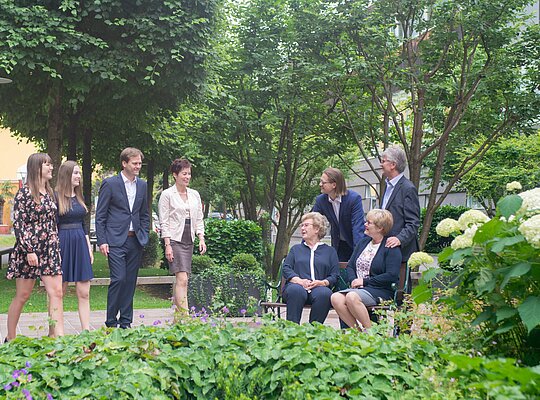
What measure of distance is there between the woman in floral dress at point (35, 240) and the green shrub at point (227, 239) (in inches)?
288

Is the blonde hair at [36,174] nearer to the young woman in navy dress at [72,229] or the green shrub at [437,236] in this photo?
the young woman in navy dress at [72,229]

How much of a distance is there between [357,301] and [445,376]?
11.0 ft

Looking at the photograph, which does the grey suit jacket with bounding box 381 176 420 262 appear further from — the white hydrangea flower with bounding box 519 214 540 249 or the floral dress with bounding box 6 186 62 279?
the white hydrangea flower with bounding box 519 214 540 249

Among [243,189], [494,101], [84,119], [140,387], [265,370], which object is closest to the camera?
[140,387]

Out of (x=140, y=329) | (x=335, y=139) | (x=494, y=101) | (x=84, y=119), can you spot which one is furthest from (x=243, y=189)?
(x=140, y=329)

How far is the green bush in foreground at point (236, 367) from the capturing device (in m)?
3.59

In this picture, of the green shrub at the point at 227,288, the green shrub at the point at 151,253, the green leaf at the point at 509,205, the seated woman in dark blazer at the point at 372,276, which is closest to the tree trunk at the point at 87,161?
the green shrub at the point at 151,253

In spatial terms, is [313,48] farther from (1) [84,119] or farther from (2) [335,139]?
(1) [84,119]

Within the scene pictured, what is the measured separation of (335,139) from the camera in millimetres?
19516

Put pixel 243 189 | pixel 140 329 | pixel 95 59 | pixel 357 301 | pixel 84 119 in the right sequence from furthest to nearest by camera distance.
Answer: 1. pixel 243 189
2. pixel 84 119
3. pixel 95 59
4. pixel 357 301
5. pixel 140 329

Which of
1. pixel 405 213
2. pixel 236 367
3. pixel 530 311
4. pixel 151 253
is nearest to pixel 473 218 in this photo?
pixel 530 311

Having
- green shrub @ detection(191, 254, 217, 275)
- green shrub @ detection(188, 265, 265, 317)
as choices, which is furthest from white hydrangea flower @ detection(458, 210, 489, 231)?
green shrub @ detection(191, 254, 217, 275)

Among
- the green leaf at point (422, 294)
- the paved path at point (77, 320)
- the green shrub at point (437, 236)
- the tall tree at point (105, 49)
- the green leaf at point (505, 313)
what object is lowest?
the paved path at point (77, 320)

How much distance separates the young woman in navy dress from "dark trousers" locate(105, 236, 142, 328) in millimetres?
262
